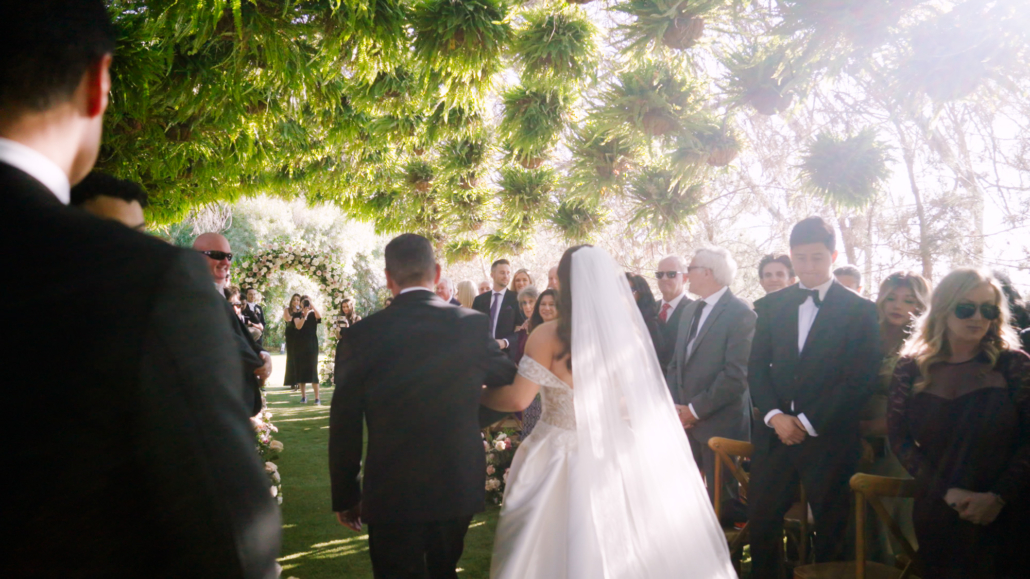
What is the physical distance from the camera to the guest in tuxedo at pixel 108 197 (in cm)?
213

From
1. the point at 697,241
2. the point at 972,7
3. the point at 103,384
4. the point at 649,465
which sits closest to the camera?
the point at 103,384

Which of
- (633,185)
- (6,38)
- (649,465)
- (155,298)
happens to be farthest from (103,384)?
(633,185)

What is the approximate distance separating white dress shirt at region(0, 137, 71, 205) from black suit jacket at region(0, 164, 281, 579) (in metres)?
0.02

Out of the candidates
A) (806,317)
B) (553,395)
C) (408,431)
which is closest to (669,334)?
(806,317)

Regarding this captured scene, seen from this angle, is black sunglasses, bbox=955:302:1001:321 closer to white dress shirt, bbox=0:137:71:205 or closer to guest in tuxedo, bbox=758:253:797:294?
guest in tuxedo, bbox=758:253:797:294

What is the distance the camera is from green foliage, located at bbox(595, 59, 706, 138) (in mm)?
4332

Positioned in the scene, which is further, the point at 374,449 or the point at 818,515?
the point at 818,515

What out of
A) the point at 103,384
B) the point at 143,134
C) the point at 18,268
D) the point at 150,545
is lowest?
the point at 150,545

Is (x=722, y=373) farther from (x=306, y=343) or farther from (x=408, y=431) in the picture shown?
(x=306, y=343)

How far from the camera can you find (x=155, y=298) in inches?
27.1

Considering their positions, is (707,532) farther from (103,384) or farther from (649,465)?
(103,384)

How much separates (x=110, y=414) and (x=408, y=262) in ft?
7.46

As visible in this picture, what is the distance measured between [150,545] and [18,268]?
1.15 ft

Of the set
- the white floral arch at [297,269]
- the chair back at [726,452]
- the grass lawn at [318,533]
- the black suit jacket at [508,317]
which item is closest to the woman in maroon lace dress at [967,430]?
the chair back at [726,452]
